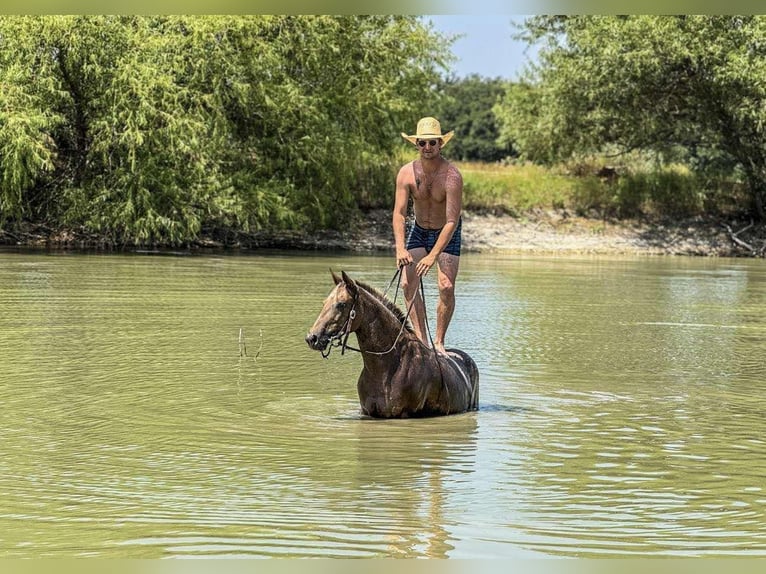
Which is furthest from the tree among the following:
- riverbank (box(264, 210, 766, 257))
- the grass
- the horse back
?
the horse back

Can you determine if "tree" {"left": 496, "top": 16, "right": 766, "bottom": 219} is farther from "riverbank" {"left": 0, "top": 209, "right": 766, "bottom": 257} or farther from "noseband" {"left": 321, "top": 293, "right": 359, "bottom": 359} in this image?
"noseband" {"left": 321, "top": 293, "right": 359, "bottom": 359}

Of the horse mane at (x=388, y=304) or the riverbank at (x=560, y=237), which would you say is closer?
the horse mane at (x=388, y=304)

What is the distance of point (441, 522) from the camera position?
670 centimetres

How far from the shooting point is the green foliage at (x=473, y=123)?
298ft

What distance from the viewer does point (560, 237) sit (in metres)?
41.2

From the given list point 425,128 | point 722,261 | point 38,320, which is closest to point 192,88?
point 722,261

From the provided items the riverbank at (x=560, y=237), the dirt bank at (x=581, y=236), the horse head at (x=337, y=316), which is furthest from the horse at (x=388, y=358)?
the dirt bank at (x=581, y=236)

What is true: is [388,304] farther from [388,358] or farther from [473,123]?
[473,123]

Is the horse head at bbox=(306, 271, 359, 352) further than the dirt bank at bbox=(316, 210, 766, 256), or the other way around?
the dirt bank at bbox=(316, 210, 766, 256)

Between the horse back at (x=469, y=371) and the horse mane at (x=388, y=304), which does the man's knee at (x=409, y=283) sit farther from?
the horse back at (x=469, y=371)

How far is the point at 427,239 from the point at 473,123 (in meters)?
85.6

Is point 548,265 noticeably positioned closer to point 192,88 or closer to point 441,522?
point 192,88

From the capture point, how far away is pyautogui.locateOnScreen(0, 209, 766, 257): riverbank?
38.3 metres

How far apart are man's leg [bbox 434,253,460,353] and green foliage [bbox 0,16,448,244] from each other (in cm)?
2274
